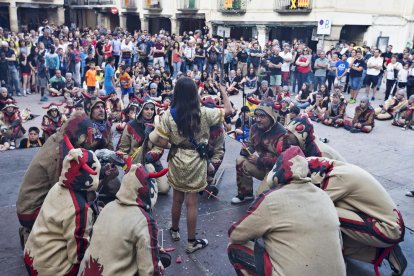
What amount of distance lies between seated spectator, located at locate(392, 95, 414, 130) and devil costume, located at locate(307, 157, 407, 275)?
7.48 meters

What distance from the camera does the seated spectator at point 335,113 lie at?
10240 mm

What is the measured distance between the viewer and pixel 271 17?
22.0 m

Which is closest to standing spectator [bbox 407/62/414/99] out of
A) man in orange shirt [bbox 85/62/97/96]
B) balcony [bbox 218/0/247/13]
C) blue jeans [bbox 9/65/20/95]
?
man in orange shirt [bbox 85/62/97/96]

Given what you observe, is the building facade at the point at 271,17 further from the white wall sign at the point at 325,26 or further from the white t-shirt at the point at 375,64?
the white t-shirt at the point at 375,64

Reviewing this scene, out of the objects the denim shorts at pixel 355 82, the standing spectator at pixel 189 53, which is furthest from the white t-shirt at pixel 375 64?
the standing spectator at pixel 189 53

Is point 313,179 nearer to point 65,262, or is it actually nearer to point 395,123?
point 65,262

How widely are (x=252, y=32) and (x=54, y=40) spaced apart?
12.2 meters

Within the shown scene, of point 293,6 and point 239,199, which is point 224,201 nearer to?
point 239,199

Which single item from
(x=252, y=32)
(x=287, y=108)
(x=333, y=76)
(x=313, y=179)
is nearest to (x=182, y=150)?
(x=313, y=179)

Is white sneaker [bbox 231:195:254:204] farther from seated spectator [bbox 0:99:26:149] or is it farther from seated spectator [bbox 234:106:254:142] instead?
seated spectator [bbox 0:99:26:149]

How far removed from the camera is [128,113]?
8227mm

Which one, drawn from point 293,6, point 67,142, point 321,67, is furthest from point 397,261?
point 293,6

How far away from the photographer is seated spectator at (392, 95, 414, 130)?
33.2 feet

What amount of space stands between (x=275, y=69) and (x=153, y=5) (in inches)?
717
